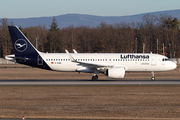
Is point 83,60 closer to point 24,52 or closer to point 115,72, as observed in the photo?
point 115,72

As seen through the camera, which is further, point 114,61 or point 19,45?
point 19,45

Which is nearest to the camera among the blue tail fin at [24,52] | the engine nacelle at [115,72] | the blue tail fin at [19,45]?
the engine nacelle at [115,72]

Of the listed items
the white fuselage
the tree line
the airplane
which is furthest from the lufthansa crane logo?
the tree line

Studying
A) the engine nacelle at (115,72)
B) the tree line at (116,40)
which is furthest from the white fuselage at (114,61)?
the tree line at (116,40)

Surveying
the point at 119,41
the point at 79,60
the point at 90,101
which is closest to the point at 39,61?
the point at 79,60

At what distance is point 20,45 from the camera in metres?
36.8

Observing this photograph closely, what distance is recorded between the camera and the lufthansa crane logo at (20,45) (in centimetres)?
3678

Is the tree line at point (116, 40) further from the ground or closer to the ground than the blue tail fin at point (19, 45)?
further from the ground

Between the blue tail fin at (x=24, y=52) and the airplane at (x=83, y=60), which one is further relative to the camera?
the blue tail fin at (x=24, y=52)

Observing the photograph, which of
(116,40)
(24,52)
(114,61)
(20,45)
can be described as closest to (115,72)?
(114,61)

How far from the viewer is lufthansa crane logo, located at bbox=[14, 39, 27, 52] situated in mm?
36781

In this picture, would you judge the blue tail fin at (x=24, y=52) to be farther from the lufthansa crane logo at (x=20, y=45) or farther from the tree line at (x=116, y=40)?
the tree line at (x=116, y=40)

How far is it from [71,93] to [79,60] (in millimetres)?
12717

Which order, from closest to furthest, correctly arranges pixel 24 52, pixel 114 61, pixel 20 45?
pixel 114 61 → pixel 24 52 → pixel 20 45
